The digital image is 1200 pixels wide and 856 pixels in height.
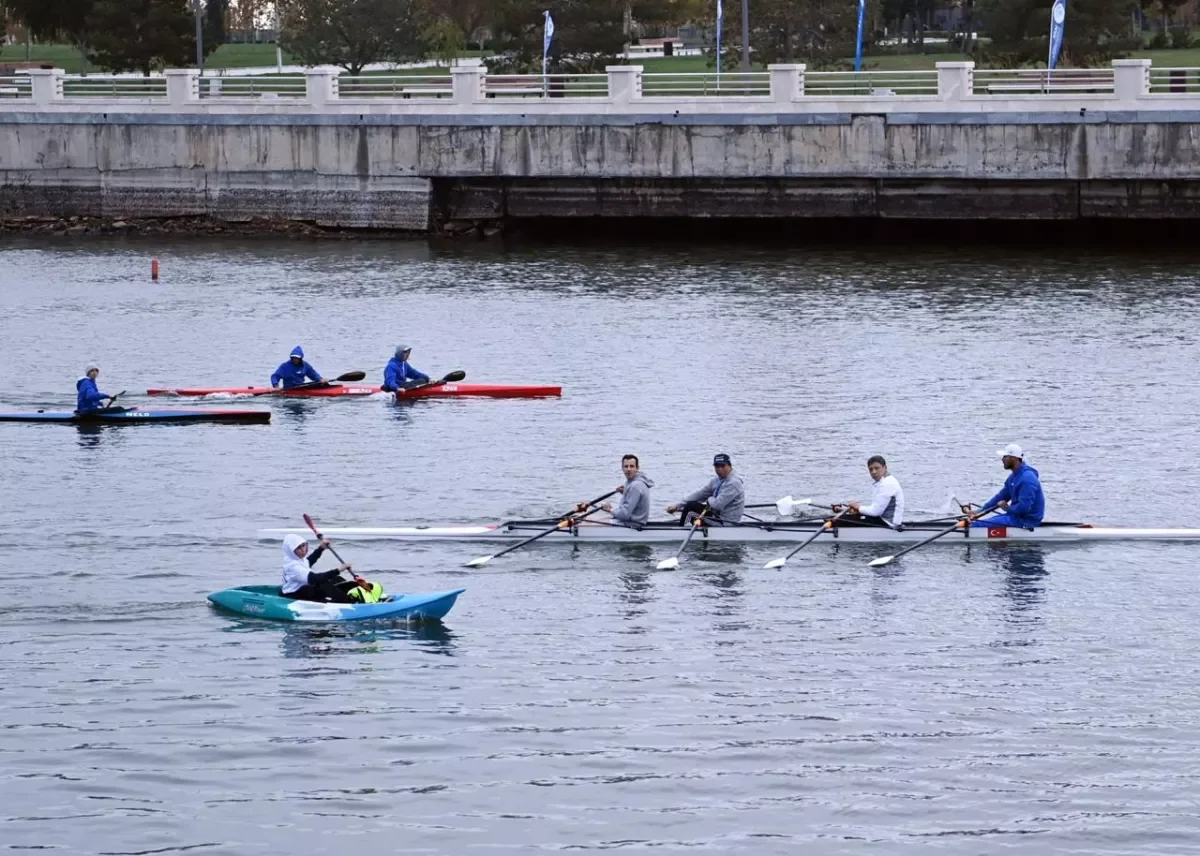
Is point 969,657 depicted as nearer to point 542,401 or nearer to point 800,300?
point 542,401

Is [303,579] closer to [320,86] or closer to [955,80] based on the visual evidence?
[955,80]

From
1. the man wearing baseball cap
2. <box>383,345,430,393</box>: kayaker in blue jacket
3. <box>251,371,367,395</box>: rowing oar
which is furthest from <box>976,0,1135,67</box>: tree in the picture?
the man wearing baseball cap

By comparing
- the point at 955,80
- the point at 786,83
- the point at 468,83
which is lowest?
the point at 468,83

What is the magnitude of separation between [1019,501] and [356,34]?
69835 mm

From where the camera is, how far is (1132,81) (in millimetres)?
58000

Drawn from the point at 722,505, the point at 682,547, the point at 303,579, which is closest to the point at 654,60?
the point at 722,505

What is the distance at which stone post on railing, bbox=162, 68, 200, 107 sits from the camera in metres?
67.8

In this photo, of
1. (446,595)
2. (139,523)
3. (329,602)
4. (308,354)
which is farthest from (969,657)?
(308,354)

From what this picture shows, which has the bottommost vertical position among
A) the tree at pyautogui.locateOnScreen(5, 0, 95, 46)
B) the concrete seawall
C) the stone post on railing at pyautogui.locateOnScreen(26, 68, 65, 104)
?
the concrete seawall

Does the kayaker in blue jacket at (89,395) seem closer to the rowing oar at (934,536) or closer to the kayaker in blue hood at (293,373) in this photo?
the kayaker in blue hood at (293,373)

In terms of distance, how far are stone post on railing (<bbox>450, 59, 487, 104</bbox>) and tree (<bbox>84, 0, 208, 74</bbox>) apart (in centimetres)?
2813

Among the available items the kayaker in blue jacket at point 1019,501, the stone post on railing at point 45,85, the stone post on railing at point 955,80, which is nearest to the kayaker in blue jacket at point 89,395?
the kayaker in blue jacket at point 1019,501

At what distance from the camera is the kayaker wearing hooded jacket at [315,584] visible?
2567 cm

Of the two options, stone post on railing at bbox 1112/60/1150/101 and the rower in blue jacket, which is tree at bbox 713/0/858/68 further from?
the rower in blue jacket
